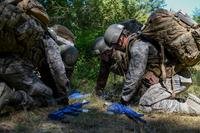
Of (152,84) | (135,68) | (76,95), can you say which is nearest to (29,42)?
(135,68)

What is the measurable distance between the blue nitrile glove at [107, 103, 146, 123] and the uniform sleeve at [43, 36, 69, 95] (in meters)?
0.79

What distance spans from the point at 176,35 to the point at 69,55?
1.92 meters

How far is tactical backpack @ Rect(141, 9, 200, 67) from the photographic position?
808cm

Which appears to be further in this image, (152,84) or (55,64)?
(152,84)

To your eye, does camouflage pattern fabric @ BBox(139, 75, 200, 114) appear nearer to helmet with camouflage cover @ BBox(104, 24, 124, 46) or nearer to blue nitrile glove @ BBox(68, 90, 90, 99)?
helmet with camouflage cover @ BBox(104, 24, 124, 46)

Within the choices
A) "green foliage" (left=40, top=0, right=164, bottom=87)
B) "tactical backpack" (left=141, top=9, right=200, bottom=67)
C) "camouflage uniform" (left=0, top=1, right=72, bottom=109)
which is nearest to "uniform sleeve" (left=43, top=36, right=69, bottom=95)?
"camouflage uniform" (left=0, top=1, right=72, bottom=109)

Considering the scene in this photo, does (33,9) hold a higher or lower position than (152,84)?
higher

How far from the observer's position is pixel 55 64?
314 inches

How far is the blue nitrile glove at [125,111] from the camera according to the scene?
733 cm

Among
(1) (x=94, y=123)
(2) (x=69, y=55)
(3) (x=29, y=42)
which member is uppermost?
(3) (x=29, y=42)

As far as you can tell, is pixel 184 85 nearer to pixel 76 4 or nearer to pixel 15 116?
pixel 15 116

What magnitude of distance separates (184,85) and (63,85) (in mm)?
1925

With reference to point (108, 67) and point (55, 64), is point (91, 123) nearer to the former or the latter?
→ point (55, 64)

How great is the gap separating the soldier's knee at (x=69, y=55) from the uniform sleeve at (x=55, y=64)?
0.90 meters
